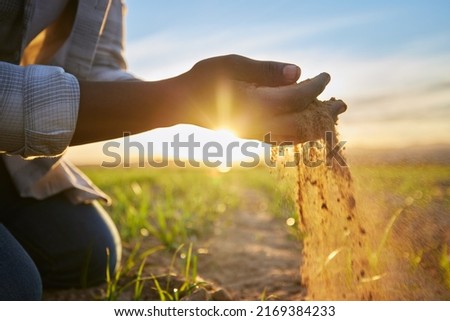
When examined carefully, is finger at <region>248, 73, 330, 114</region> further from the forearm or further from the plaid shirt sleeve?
the plaid shirt sleeve

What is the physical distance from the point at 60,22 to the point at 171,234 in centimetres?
141

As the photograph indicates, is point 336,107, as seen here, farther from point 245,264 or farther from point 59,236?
point 245,264

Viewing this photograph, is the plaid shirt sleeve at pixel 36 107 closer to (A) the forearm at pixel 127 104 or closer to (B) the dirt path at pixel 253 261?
(A) the forearm at pixel 127 104

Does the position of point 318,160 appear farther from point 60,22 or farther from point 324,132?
point 60,22

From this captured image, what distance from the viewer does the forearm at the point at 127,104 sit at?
4.78ft

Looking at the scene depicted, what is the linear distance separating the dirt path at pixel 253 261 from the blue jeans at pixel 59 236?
542 millimetres

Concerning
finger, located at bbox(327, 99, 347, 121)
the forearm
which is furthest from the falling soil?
the forearm

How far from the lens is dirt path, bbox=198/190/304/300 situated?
2223 mm

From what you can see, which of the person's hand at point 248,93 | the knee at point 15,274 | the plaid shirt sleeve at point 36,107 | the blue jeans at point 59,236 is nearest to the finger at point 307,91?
the person's hand at point 248,93

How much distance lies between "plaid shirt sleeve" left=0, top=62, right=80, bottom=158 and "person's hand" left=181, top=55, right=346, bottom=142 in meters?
0.32

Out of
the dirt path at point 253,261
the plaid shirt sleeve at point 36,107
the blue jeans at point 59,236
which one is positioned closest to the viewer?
the plaid shirt sleeve at point 36,107

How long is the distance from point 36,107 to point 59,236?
894mm

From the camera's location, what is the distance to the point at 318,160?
164cm
